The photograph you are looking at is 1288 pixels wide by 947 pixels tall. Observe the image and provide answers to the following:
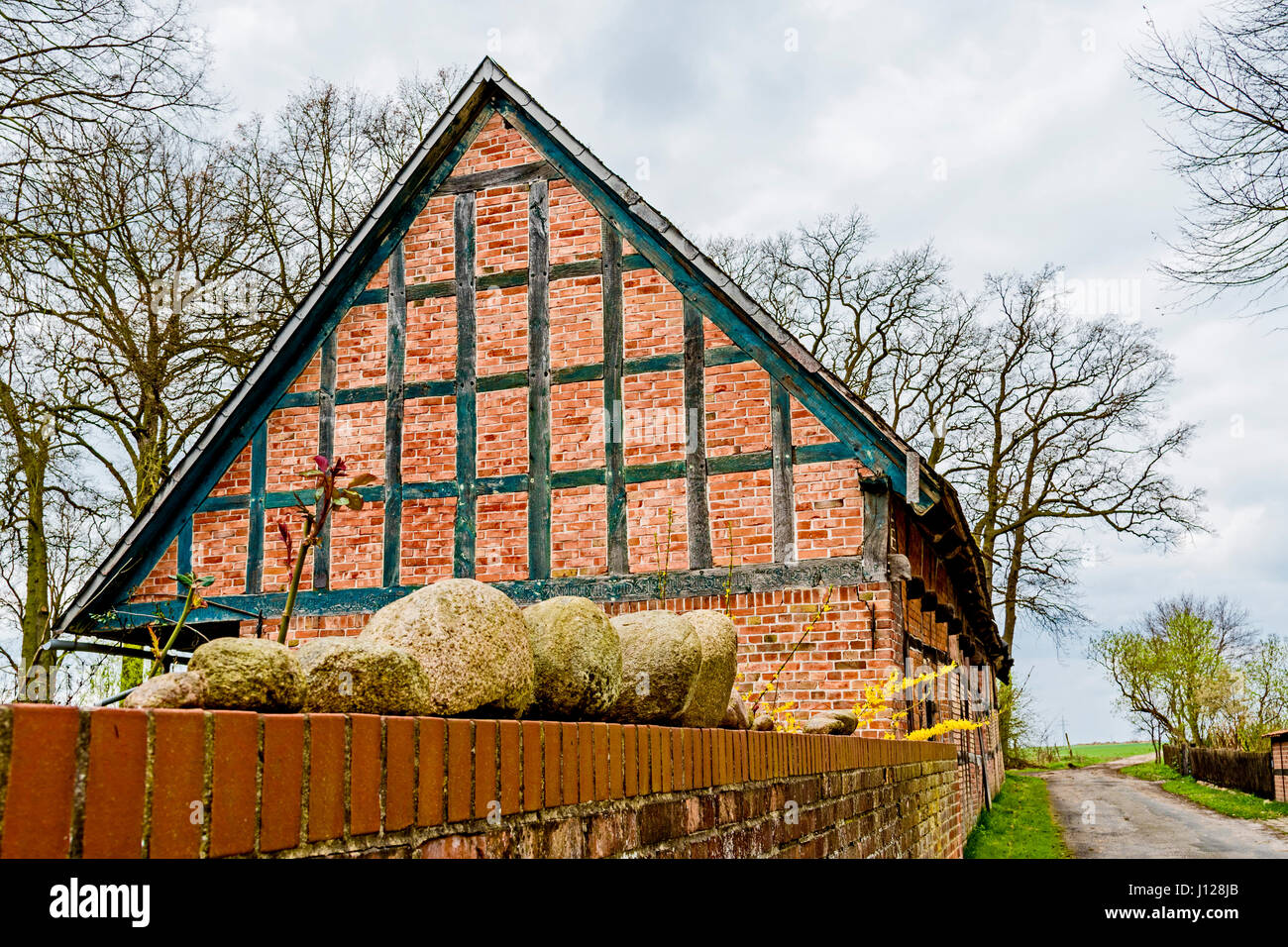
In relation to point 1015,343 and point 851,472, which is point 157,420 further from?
point 1015,343

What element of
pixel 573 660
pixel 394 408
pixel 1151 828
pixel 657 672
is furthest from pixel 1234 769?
pixel 573 660

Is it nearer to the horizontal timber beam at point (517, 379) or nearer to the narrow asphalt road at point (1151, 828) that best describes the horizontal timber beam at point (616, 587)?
the horizontal timber beam at point (517, 379)

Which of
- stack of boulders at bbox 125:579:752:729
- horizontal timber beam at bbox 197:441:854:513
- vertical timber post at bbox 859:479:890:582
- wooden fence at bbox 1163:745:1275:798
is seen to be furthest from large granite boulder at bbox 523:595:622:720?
wooden fence at bbox 1163:745:1275:798

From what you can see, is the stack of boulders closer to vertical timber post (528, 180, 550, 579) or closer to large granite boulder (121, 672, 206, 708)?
large granite boulder (121, 672, 206, 708)

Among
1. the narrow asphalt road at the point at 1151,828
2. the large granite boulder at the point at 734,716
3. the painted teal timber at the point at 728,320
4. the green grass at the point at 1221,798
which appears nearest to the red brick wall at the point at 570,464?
the painted teal timber at the point at 728,320

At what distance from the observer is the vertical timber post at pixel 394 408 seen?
10641 millimetres

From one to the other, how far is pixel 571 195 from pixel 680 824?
863 centimetres

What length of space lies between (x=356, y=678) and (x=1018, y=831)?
59.5 ft

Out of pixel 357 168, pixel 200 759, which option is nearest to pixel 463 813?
pixel 200 759

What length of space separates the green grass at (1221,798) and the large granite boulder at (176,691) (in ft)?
78.6
